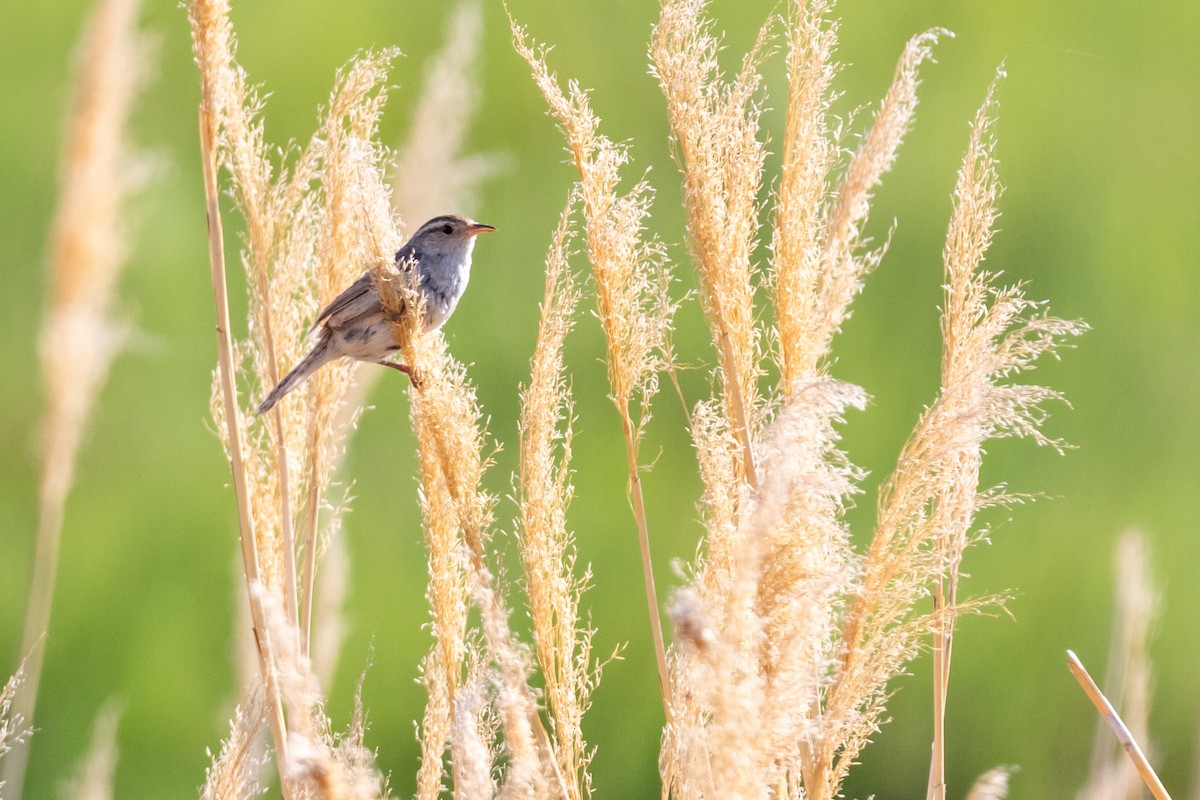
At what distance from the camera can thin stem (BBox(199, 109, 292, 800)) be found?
5.65 feet

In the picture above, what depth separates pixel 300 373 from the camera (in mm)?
2617

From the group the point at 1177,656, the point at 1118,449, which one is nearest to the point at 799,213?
the point at 1118,449

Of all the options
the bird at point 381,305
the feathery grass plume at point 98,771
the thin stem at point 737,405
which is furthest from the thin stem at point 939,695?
the feathery grass plume at point 98,771

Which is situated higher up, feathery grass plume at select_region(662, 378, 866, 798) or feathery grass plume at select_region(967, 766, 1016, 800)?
feathery grass plume at select_region(662, 378, 866, 798)

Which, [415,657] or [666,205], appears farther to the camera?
[666,205]

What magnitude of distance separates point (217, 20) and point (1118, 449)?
4.58 m

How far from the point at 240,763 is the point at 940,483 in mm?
980

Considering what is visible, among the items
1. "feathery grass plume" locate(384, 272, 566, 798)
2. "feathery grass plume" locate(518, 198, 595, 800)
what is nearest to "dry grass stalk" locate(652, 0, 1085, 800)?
"feathery grass plume" locate(518, 198, 595, 800)

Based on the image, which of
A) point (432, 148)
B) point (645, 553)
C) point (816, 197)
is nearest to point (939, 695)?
point (645, 553)

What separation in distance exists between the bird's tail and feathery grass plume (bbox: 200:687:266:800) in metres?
0.43

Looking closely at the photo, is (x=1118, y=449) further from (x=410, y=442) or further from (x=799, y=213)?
(x=799, y=213)

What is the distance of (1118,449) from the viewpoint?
532cm

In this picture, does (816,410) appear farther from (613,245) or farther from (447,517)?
(447,517)

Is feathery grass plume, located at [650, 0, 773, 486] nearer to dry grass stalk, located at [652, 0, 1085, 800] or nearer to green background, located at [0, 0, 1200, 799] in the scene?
dry grass stalk, located at [652, 0, 1085, 800]
